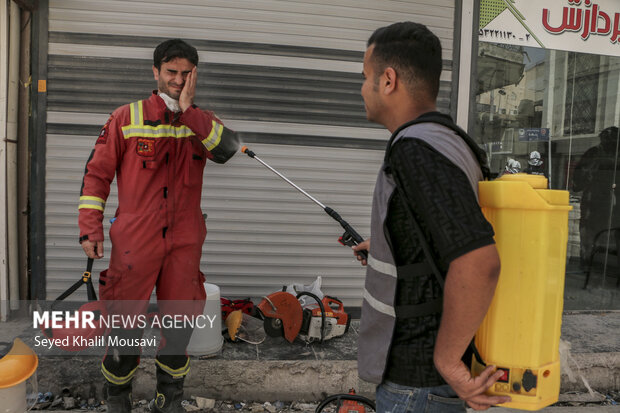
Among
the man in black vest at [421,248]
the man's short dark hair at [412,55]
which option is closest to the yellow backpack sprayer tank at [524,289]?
the man in black vest at [421,248]

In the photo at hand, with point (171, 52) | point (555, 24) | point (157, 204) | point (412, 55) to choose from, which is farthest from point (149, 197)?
point (555, 24)

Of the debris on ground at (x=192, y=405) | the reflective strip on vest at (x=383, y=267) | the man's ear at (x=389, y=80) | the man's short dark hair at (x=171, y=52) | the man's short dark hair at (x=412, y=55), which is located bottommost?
the debris on ground at (x=192, y=405)

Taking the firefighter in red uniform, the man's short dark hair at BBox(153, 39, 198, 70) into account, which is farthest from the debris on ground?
the man's short dark hair at BBox(153, 39, 198, 70)

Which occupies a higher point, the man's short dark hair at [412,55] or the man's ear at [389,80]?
the man's short dark hair at [412,55]

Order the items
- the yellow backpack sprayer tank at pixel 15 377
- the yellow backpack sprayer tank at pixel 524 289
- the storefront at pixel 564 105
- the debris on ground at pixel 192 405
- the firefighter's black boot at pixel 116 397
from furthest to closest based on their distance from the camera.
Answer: the storefront at pixel 564 105 → the debris on ground at pixel 192 405 → the firefighter's black boot at pixel 116 397 → the yellow backpack sprayer tank at pixel 15 377 → the yellow backpack sprayer tank at pixel 524 289

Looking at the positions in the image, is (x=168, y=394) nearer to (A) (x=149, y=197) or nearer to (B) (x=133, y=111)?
(A) (x=149, y=197)

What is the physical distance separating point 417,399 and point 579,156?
199 inches

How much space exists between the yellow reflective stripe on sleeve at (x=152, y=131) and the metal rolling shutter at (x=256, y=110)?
1614mm

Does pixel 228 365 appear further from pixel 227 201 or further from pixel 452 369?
pixel 452 369

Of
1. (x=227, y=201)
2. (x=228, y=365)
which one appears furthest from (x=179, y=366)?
(x=227, y=201)

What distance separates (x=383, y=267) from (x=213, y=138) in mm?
1901

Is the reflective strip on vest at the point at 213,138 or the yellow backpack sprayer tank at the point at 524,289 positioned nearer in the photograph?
the yellow backpack sprayer tank at the point at 524,289

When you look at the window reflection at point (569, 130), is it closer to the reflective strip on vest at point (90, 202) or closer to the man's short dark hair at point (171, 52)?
the man's short dark hair at point (171, 52)

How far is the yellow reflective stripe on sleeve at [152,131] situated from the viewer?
2.98m
